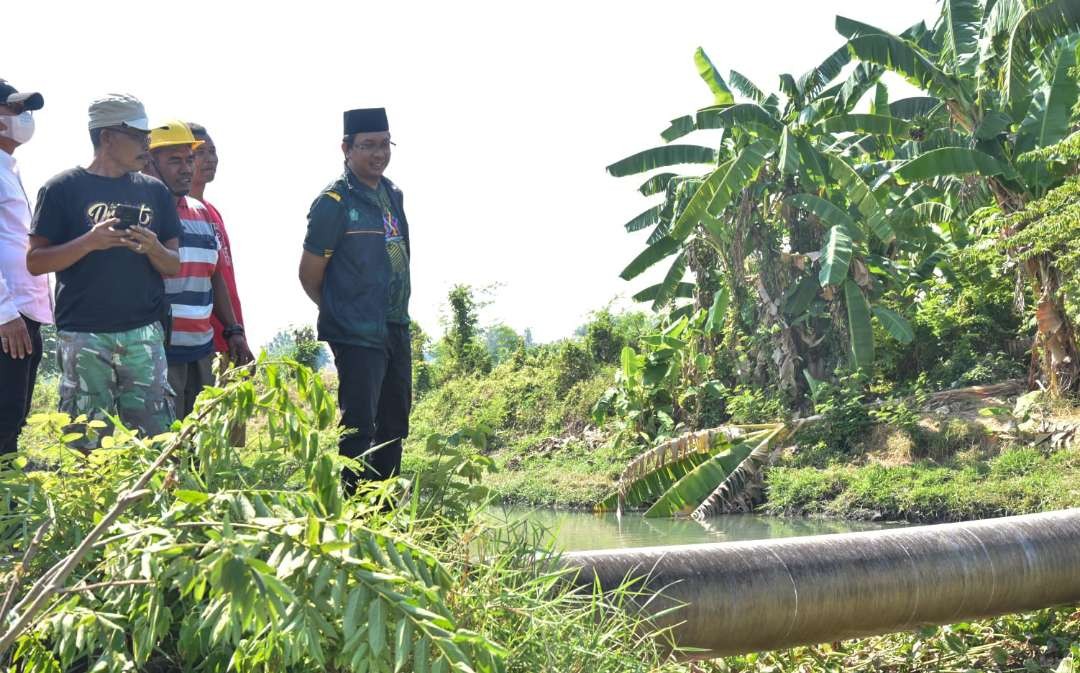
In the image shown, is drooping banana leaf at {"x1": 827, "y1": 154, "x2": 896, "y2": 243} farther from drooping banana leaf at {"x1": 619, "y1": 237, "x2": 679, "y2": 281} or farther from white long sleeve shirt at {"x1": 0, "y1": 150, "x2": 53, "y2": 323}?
white long sleeve shirt at {"x1": 0, "y1": 150, "x2": 53, "y2": 323}

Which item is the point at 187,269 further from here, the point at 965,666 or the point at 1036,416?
the point at 1036,416

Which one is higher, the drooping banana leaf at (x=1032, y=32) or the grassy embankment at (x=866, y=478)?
the drooping banana leaf at (x=1032, y=32)

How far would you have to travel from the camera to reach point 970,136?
48.3ft

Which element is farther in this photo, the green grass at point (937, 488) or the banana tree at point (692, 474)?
the banana tree at point (692, 474)

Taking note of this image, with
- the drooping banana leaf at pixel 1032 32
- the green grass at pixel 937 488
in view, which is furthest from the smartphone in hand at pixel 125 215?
the drooping banana leaf at pixel 1032 32

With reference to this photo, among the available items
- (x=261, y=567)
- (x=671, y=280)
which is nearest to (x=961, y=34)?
(x=671, y=280)

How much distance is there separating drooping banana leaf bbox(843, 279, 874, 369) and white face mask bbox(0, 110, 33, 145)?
42.0 ft

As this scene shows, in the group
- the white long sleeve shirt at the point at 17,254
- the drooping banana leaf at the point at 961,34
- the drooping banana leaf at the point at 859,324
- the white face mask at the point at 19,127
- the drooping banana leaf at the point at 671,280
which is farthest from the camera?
the drooping banana leaf at the point at 671,280

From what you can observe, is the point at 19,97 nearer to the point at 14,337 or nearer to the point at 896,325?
the point at 14,337

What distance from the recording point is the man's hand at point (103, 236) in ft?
12.9

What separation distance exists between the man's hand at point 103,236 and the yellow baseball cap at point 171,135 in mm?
1041

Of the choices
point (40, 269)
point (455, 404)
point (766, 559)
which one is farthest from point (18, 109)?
point (455, 404)

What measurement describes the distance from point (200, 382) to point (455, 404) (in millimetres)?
21448

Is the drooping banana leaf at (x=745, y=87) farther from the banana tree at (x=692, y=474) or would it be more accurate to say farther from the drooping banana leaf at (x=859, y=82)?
the banana tree at (x=692, y=474)
